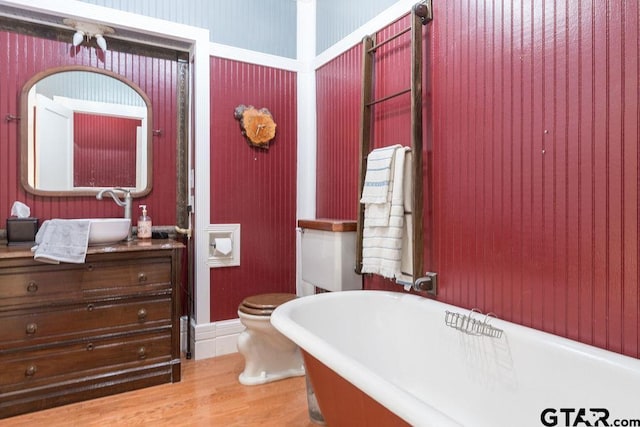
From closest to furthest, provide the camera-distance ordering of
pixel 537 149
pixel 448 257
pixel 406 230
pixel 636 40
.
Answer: pixel 636 40
pixel 537 149
pixel 448 257
pixel 406 230

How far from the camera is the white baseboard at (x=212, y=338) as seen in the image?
2.67m

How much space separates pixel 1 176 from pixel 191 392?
1.74 meters

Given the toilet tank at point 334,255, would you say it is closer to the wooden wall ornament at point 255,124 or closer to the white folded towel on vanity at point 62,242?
the wooden wall ornament at point 255,124

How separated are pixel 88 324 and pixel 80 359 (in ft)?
0.62

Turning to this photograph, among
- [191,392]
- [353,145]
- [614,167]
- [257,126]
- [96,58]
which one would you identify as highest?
[96,58]

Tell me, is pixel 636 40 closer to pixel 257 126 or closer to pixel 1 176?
pixel 257 126

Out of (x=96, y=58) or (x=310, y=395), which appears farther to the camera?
(x=96, y=58)

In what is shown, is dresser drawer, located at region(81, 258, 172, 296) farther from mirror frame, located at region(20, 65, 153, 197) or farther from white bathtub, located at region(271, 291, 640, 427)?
white bathtub, located at region(271, 291, 640, 427)

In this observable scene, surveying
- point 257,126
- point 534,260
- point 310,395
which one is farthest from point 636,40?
point 257,126

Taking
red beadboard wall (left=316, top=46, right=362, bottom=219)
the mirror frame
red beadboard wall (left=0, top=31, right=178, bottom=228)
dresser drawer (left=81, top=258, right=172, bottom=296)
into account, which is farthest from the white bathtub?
the mirror frame

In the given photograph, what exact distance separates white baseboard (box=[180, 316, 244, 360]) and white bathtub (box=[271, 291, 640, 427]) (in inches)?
47.1

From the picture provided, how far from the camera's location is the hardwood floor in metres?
1.86

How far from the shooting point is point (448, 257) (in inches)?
74.4

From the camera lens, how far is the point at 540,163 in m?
1.49
